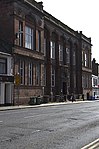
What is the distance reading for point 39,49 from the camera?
54219mm

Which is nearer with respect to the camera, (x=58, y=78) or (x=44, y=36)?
(x=44, y=36)

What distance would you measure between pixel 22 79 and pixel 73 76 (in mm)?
29344

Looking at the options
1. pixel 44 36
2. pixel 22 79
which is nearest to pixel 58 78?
pixel 44 36

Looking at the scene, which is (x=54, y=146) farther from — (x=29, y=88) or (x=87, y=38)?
(x=87, y=38)

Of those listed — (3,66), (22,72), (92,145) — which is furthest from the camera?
(22,72)

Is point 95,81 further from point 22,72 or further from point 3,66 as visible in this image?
point 3,66

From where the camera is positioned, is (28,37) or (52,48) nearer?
(28,37)

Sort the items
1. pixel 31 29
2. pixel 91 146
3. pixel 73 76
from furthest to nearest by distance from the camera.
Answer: pixel 73 76
pixel 31 29
pixel 91 146

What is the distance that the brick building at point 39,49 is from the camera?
46250 millimetres

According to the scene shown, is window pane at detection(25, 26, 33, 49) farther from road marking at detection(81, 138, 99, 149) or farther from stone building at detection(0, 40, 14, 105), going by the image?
road marking at detection(81, 138, 99, 149)

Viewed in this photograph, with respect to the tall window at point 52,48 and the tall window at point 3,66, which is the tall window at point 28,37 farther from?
the tall window at point 52,48

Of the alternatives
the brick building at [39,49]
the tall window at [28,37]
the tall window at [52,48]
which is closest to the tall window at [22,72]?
the brick building at [39,49]

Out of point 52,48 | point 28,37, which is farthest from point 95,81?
point 28,37

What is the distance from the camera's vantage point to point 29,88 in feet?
162
